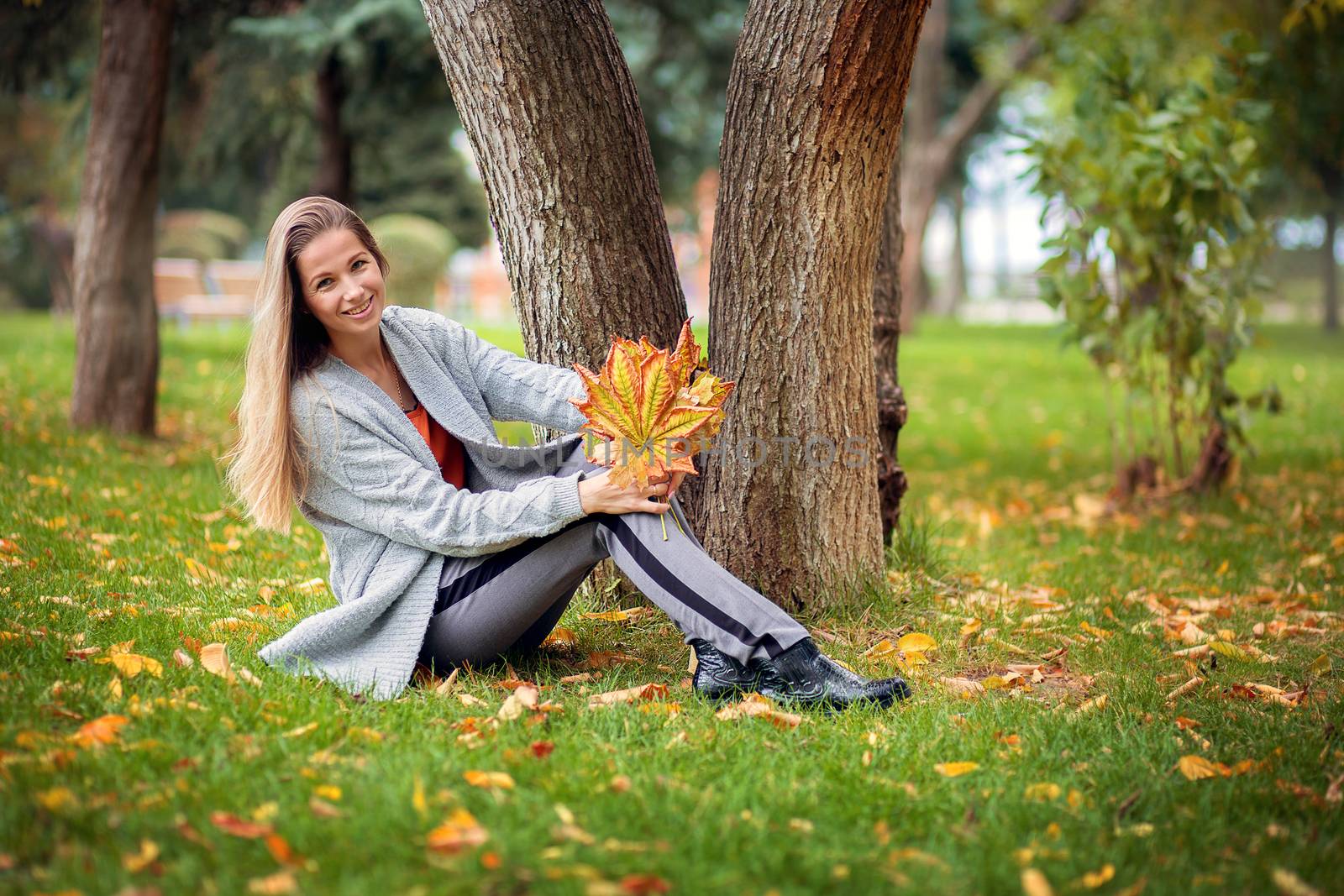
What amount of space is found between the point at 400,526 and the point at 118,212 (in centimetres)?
510

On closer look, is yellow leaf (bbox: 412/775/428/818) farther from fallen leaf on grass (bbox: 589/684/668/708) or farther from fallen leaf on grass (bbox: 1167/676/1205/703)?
fallen leaf on grass (bbox: 1167/676/1205/703)

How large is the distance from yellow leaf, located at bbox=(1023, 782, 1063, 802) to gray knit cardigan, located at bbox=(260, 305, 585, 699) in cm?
125

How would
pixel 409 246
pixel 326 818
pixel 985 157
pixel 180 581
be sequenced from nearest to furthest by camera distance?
pixel 326 818, pixel 180 581, pixel 409 246, pixel 985 157

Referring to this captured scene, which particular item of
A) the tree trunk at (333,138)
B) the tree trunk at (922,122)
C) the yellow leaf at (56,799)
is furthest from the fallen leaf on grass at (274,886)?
the tree trunk at (922,122)

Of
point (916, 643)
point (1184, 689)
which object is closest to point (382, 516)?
point (916, 643)

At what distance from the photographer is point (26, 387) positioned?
845cm

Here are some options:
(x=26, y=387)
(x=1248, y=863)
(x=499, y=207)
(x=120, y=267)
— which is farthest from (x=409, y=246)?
(x=1248, y=863)

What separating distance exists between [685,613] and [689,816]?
66cm

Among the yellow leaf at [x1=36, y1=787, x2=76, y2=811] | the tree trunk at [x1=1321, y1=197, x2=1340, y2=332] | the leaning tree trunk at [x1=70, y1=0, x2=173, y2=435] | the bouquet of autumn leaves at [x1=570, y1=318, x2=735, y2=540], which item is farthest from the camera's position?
the tree trunk at [x1=1321, y1=197, x2=1340, y2=332]

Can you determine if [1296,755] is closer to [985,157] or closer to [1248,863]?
[1248,863]

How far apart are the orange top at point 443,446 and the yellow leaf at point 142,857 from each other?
1.39 metres

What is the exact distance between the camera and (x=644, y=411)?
2945 millimetres

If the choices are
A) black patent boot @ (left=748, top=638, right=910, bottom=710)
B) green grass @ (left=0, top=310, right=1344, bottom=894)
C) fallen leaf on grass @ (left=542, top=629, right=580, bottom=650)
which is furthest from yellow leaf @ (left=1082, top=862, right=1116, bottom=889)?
fallen leaf on grass @ (left=542, top=629, right=580, bottom=650)

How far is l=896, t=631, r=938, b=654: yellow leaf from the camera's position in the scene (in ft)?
12.0
